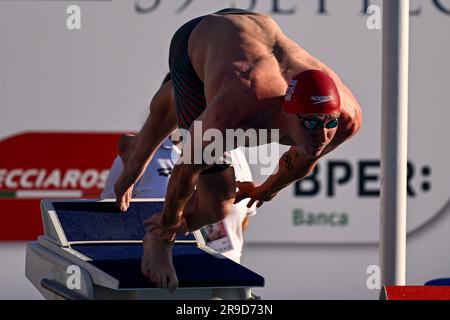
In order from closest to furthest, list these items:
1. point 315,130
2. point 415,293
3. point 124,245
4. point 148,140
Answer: point 415,293 < point 315,130 < point 124,245 < point 148,140

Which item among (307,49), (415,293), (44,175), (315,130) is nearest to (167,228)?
(315,130)

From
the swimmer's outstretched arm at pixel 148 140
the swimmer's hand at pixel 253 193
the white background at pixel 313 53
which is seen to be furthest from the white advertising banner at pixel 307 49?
the swimmer's hand at pixel 253 193

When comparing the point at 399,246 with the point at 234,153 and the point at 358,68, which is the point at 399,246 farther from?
the point at 358,68

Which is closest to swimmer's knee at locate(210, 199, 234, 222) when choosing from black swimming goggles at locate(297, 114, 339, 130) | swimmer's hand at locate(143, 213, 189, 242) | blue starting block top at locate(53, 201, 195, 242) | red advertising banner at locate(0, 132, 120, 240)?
swimmer's hand at locate(143, 213, 189, 242)

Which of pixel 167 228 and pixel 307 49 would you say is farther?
pixel 307 49

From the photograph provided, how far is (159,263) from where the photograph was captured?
4957 millimetres

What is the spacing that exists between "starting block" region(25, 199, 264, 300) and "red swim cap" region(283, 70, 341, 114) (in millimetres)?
874

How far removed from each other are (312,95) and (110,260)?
136 cm

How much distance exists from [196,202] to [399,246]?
89 centimetres

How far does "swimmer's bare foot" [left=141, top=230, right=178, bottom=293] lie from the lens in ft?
16.0

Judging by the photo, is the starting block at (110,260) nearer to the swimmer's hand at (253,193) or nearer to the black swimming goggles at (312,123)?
the swimmer's hand at (253,193)

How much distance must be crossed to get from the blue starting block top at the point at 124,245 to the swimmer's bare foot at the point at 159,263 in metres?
0.04

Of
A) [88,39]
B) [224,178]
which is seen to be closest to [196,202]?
[224,178]

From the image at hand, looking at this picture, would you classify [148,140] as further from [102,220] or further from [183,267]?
[183,267]
